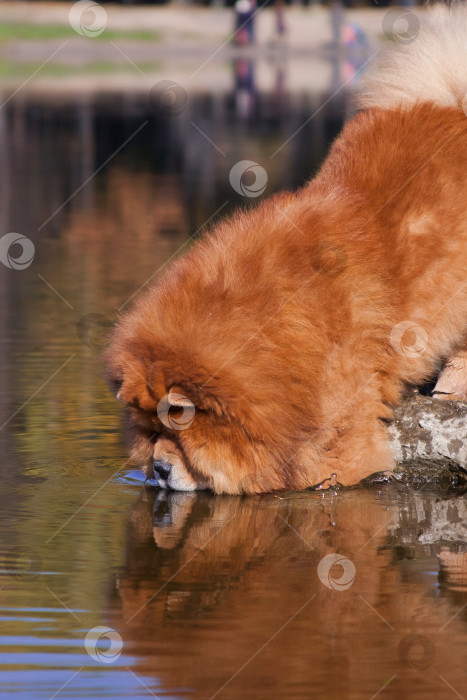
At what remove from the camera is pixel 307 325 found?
4.98m

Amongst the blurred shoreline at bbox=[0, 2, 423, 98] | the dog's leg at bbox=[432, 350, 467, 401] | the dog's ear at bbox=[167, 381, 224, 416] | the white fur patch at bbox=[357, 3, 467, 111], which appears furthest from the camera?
the blurred shoreline at bbox=[0, 2, 423, 98]

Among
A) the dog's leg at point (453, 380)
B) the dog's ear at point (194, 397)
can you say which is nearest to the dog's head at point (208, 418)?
the dog's ear at point (194, 397)

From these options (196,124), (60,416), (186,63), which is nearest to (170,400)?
(60,416)

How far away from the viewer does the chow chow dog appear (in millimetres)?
4926

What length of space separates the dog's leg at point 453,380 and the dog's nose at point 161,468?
153cm

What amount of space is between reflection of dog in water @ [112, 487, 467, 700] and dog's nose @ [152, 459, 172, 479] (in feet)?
0.48

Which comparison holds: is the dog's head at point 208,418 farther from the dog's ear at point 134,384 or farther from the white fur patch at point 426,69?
the white fur patch at point 426,69

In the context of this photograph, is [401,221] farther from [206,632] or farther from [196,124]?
[196,124]

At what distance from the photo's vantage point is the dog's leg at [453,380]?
19.5 feet

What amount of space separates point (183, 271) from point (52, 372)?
2299 mm

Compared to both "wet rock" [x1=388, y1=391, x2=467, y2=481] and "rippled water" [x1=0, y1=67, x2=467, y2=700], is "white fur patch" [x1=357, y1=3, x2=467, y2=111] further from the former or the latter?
"rippled water" [x1=0, y1=67, x2=467, y2=700]

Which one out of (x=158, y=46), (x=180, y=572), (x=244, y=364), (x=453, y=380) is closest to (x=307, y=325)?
(x=244, y=364)

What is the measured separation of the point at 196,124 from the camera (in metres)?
22.7

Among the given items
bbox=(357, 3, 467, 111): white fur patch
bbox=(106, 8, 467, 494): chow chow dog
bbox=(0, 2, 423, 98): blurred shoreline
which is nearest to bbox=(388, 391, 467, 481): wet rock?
bbox=(106, 8, 467, 494): chow chow dog
